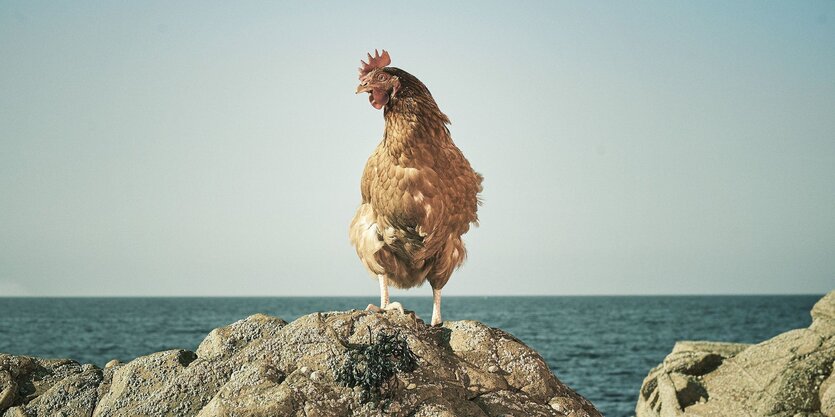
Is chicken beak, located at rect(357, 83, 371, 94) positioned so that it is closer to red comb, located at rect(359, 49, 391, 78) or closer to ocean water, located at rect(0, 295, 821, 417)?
red comb, located at rect(359, 49, 391, 78)

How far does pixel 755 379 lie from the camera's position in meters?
13.6

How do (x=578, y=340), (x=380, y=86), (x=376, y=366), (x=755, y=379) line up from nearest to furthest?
(x=376, y=366) → (x=380, y=86) → (x=755, y=379) → (x=578, y=340)

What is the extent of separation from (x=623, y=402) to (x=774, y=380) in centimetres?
1659

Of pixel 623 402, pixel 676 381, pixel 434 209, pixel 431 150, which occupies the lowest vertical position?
pixel 623 402

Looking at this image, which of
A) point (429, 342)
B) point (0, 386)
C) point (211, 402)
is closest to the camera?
point (211, 402)

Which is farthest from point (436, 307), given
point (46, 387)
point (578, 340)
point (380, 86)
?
point (578, 340)

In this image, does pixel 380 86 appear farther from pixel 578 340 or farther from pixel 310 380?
pixel 578 340

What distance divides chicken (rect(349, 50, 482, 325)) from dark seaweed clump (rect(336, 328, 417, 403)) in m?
1.00

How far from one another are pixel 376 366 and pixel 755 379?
878 centimetres

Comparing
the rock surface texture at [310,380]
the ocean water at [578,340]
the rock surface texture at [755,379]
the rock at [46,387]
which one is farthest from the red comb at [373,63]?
the ocean water at [578,340]

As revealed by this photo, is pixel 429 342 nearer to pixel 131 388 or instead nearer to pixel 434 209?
pixel 434 209

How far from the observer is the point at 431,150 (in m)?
8.42

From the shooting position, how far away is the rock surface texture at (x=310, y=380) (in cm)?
718

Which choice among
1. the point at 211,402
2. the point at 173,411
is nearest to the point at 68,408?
the point at 173,411
